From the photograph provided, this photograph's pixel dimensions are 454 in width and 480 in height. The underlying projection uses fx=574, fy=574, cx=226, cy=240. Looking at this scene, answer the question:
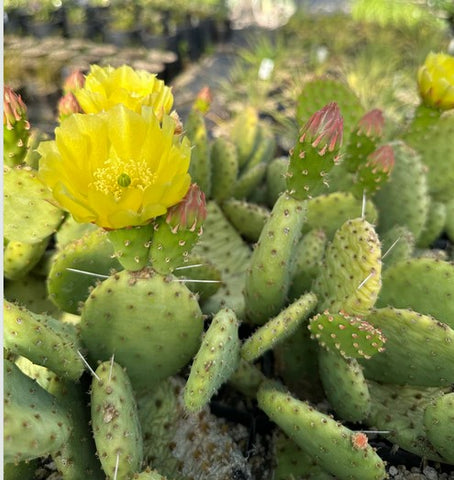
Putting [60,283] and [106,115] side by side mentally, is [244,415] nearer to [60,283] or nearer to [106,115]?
[60,283]

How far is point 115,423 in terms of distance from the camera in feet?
2.97

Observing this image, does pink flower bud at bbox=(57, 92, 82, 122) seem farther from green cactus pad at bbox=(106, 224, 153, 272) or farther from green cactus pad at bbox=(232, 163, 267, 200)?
green cactus pad at bbox=(232, 163, 267, 200)

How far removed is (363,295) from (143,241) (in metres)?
0.40

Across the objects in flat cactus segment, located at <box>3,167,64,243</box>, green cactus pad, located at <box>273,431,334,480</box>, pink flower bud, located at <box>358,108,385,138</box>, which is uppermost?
pink flower bud, located at <box>358,108,385,138</box>

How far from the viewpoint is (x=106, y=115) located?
0.88 m

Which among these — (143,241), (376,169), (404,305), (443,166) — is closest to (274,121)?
(443,166)

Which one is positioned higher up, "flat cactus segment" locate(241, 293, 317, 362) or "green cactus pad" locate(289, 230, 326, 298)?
"flat cactus segment" locate(241, 293, 317, 362)

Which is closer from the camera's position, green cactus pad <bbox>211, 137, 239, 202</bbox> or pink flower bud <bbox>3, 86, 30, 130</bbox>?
pink flower bud <bbox>3, 86, 30, 130</bbox>

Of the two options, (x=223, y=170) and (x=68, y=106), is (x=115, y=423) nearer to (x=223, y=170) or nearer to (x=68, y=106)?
(x=68, y=106)

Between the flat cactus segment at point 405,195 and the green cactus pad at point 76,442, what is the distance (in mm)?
981

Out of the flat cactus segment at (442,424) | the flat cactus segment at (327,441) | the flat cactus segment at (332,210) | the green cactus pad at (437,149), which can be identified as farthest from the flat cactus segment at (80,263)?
the green cactus pad at (437,149)

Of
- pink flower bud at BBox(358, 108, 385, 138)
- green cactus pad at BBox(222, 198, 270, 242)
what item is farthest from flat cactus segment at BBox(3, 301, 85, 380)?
pink flower bud at BBox(358, 108, 385, 138)

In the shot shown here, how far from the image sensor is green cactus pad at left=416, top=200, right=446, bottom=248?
5.81ft

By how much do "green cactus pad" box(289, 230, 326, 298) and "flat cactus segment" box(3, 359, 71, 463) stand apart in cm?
60
